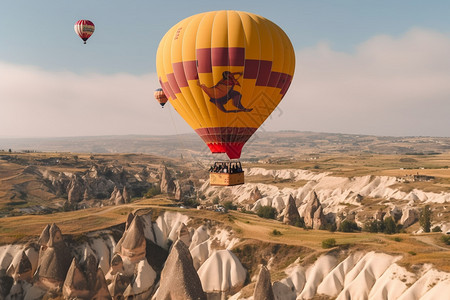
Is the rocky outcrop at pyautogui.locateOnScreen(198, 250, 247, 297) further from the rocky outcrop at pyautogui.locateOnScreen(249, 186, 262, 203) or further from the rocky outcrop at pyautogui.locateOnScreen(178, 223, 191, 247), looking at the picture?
the rocky outcrop at pyautogui.locateOnScreen(249, 186, 262, 203)

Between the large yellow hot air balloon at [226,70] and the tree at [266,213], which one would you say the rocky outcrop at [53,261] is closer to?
the large yellow hot air balloon at [226,70]

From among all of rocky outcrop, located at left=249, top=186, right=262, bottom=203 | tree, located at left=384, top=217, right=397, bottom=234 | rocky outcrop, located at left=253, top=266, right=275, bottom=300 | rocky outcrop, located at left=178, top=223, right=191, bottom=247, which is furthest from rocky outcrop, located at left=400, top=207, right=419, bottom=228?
rocky outcrop, located at left=253, top=266, right=275, bottom=300

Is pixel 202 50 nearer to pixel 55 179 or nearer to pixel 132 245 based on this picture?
pixel 132 245

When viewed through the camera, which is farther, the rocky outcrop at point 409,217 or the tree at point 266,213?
the tree at point 266,213

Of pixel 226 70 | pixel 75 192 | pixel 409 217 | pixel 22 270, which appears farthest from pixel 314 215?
Answer: pixel 75 192

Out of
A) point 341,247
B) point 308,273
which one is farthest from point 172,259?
point 341,247

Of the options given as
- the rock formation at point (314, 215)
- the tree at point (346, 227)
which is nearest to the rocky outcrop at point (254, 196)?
the rock formation at point (314, 215)

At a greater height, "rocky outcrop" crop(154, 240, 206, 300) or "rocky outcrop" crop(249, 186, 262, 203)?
"rocky outcrop" crop(154, 240, 206, 300)
